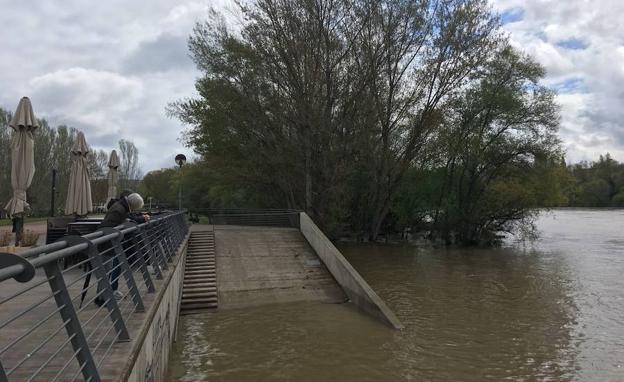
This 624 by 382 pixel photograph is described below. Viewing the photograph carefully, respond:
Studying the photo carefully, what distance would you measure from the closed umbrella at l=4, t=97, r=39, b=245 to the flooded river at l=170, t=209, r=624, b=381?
15.9 feet

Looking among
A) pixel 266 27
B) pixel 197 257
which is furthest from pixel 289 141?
pixel 197 257

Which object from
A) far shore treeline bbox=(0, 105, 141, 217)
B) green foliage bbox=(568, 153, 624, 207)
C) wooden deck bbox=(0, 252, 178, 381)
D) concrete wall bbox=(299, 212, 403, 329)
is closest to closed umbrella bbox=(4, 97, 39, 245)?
wooden deck bbox=(0, 252, 178, 381)

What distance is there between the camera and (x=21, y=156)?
12.0 metres

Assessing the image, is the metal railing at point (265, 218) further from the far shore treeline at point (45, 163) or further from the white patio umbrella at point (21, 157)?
the far shore treeline at point (45, 163)

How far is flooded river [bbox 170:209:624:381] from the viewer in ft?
27.1

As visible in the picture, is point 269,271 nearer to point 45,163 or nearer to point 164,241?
point 164,241

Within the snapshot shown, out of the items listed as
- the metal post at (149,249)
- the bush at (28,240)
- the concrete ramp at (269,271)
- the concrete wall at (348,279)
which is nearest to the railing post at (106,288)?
the metal post at (149,249)

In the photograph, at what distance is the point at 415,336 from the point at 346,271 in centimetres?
392

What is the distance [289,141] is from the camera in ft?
84.4

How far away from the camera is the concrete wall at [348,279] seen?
11580mm

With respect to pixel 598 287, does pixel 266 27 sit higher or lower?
higher

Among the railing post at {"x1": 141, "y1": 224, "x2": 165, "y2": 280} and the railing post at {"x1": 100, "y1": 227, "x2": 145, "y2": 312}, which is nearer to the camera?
the railing post at {"x1": 100, "y1": 227, "x2": 145, "y2": 312}

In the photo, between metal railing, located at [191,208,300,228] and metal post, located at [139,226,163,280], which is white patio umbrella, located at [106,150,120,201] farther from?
metal post, located at [139,226,163,280]

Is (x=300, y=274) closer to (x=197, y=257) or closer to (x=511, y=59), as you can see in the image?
(x=197, y=257)
